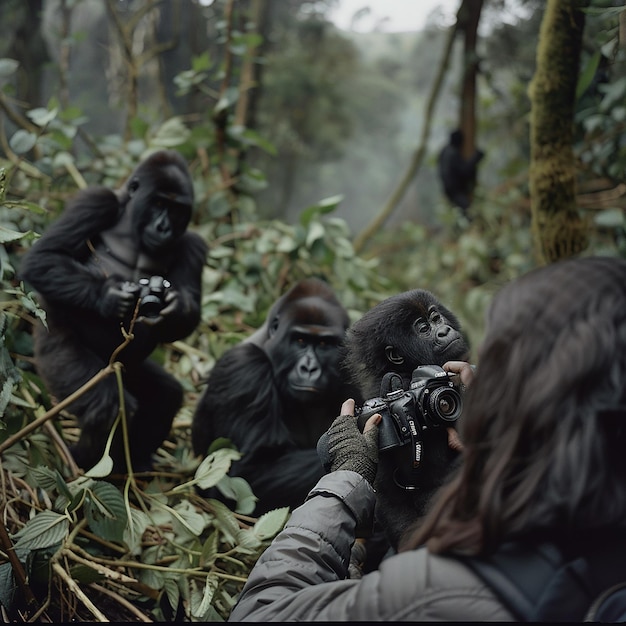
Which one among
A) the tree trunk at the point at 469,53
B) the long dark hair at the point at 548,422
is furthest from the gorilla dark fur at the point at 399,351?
the tree trunk at the point at 469,53

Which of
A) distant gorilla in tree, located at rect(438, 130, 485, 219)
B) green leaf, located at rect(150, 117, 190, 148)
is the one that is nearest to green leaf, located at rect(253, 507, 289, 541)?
green leaf, located at rect(150, 117, 190, 148)

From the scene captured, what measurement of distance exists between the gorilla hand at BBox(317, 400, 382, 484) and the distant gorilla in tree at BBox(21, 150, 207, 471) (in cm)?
133

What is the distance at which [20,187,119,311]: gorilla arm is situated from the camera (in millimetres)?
2980

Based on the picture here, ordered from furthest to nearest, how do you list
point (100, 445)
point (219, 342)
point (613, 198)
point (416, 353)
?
point (613, 198), point (219, 342), point (100, 445), point (416, 353)

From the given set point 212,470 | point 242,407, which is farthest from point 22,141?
point 212,470

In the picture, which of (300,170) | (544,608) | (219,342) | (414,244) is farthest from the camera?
(300,170)

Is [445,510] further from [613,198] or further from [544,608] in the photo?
[613,198]

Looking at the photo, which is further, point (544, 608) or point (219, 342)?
point (219, 342)

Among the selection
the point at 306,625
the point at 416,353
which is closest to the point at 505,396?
the point at 306,625

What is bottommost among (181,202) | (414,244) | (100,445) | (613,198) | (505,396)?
(414,244)

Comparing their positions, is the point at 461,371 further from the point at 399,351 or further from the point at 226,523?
the point at 226,523

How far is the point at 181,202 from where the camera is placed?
3.29 m

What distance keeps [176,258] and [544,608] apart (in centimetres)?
265

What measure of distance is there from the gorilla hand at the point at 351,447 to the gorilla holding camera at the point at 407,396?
0.02 metres
